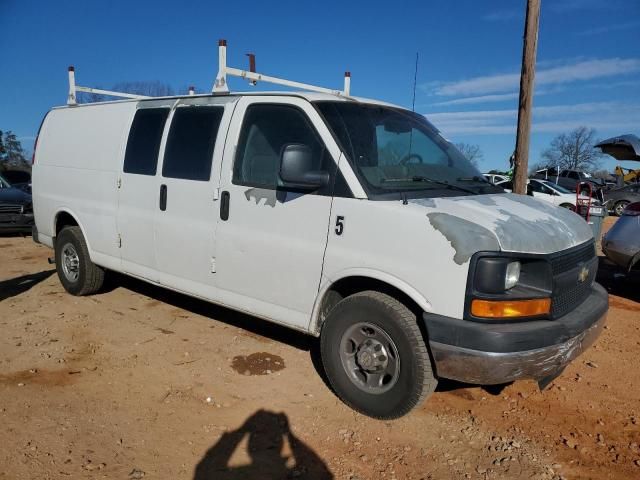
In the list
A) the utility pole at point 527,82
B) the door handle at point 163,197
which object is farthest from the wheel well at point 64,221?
the utility pole at point 527,82

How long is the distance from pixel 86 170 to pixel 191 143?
5.74 ft

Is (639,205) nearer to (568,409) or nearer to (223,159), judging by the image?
(568,409)

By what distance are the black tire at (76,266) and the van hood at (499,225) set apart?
403 centimetres

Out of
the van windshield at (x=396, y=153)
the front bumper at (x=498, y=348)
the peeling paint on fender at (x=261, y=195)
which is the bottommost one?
the front bumper at (x=498, y=348)

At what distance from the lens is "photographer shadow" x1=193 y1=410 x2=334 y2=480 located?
2811 millimetres

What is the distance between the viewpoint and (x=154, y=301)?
5.95 meters

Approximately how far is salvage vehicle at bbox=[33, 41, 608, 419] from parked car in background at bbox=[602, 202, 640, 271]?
9.06 feet

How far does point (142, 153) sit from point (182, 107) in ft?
2.08

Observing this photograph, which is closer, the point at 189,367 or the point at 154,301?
the point at 189,367

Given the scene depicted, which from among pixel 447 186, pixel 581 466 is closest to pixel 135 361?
pixel 447 186

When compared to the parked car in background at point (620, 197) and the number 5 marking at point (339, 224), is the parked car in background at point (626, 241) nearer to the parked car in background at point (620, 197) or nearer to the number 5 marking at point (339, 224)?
the number 5 marking at point (339, 224)

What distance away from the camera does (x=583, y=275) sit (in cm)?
353

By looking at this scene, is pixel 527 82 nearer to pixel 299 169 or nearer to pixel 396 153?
pixel 396 153

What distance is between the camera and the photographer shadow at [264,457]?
2811mm
